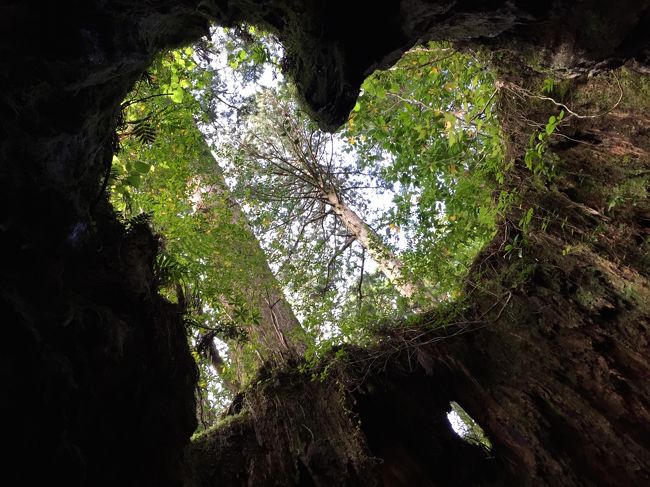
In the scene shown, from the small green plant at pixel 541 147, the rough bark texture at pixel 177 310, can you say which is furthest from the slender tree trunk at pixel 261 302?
the small green plant at pixel 541 147

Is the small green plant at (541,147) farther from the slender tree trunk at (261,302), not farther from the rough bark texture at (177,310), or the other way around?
the slender tree trunk at (261,302)

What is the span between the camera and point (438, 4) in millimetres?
3959

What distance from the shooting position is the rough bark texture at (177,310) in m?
2.27

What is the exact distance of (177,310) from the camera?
407 cm

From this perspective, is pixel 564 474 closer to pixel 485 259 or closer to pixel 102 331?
pixel 485 259

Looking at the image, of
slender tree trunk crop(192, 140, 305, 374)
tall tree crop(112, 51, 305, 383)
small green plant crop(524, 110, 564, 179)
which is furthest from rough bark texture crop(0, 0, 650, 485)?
tall tree crop(112, 51, 305, 383)

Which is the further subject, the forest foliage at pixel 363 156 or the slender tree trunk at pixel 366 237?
the slender tree trunk at pixel 366 237

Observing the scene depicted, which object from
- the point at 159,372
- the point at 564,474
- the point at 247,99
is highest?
the point at 247,99

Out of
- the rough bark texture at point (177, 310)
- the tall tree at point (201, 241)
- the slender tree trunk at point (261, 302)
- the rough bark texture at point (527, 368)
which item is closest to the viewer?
the rough bark texture at point (177, 310)

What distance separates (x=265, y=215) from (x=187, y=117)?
381 cm

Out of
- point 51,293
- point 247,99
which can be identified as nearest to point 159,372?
point 51,293

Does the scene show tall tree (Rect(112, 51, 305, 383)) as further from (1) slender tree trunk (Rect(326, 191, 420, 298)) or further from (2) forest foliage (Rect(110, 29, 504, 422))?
(1) slender tree trunk (Rect(326, 191, 420, 298))

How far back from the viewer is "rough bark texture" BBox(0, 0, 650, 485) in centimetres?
227

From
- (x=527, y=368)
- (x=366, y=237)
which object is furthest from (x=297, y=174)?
(x=527, y=368)
